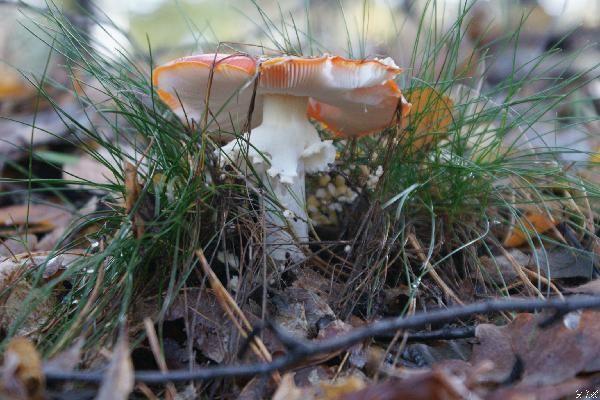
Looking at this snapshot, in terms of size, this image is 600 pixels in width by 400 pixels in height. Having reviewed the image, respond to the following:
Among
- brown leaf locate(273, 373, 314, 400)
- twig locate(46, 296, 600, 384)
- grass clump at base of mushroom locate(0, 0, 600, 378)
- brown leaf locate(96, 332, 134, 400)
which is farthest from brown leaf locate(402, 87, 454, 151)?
brown leaf locate(96, 332, 134, 400)

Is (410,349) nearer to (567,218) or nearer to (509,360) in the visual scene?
(509,360)

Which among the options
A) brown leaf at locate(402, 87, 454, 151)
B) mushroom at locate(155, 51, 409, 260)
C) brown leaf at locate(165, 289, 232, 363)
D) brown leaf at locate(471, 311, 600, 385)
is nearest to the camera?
brown leaf at locate(471, 311, 600, 385)

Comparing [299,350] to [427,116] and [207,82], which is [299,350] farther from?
[427,116]

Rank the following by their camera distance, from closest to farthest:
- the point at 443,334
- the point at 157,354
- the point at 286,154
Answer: the point at 157,354 → the point at 443,334 → the point at 286,154

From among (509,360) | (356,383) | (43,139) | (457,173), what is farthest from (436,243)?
(43,139)

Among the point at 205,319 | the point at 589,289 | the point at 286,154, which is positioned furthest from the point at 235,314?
the point at 589,289

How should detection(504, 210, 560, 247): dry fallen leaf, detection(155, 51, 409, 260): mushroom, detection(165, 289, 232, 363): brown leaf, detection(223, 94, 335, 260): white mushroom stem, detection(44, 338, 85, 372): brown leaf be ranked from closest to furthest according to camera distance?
1. detection(44, 338, 85, 372): brown leaf
2. detection(165, 289, 232, 363): brown leaf
3. detection(155, 51, 409, 260): mushroom
4. detection(223, 94, 335, 260): white mushroom stem
5. detection(504, 210, 560, 247): dry fallen leaf

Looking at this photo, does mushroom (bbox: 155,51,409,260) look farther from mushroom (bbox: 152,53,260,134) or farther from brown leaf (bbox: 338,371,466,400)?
brown leaf (bbox: 338,371,466,400)
